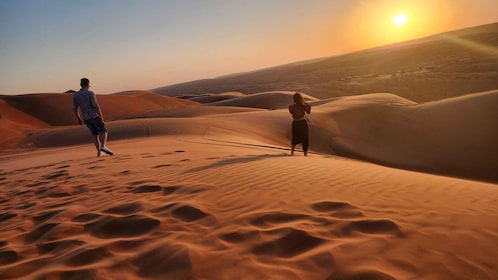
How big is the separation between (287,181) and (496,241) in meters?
2.60

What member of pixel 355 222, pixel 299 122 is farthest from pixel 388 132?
pixel 355 222

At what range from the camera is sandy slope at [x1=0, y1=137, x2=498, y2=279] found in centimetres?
257

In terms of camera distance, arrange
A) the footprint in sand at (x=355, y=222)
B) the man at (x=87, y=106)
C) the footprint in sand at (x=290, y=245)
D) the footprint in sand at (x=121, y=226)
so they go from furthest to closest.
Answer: the man at (x=87, y=106), the footprint in sand at (x=121, y=226), the footprint in sand at (x=355, y=222), the footprint in sand at (x=290, y=245)

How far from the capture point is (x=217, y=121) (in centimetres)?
1446

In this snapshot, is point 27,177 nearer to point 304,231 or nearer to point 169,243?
point 169,243

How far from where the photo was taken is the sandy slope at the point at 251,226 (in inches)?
101

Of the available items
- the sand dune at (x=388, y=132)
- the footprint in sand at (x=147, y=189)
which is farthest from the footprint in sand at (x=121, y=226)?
the sand dune at (x=388, y=132)

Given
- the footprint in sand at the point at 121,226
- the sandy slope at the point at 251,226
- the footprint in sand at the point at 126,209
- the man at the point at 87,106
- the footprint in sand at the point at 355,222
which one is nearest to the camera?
the sandy slope at the point at 251,226

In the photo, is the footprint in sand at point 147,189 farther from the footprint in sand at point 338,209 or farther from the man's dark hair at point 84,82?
the man's dark hair at point 84,82

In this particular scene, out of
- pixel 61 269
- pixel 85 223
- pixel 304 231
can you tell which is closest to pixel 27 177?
pixel 85 223

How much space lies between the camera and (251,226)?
3.35 meters

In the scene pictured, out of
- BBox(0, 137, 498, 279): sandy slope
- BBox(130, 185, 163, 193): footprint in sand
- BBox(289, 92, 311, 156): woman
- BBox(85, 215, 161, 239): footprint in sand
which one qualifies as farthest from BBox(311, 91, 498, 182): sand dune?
BBox(85, 215, 161, 239): footprint in sand

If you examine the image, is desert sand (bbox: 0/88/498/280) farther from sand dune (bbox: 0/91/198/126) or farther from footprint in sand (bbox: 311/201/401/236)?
sand dune (bbox: 0/91/198/126)

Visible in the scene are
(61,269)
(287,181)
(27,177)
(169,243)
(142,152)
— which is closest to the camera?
(61,269)
